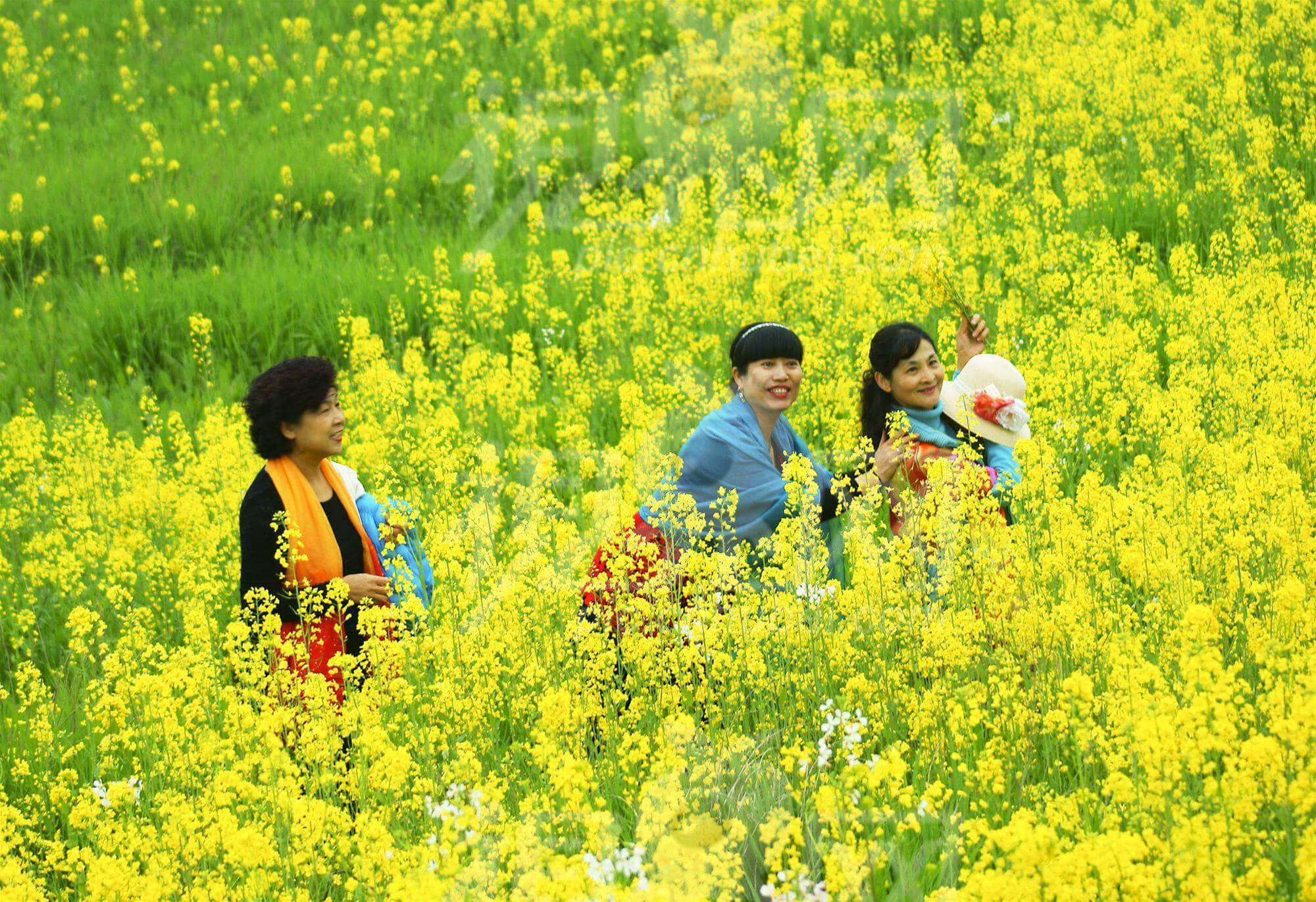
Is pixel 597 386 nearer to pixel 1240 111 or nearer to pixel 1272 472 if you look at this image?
pixel 1272 472

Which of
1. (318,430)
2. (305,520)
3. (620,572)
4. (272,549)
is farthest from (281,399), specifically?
(620,572)

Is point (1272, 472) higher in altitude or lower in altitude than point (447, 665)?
higher

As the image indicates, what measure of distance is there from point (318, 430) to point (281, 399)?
175 mm

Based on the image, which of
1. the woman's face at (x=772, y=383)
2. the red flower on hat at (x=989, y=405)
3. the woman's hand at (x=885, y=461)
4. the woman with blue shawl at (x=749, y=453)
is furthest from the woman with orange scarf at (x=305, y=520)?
the red flower on hat at (x=989, y=405)

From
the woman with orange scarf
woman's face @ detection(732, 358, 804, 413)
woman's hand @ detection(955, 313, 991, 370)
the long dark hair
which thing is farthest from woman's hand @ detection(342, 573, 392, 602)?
woman's hand @ detection(955, 313, 991, 370)

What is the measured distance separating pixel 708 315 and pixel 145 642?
4.24 metres

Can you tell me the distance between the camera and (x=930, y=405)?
495 centimetres

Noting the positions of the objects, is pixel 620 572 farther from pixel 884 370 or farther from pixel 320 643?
pixel 884 370

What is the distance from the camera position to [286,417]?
4957 millimetres

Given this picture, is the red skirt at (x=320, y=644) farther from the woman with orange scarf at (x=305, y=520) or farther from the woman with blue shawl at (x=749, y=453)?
the woman with blue shawl at (x=749, y=453)

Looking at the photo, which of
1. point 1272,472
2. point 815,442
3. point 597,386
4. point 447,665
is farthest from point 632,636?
point 597,386

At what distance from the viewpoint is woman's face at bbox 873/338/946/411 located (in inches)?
192

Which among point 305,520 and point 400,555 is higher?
point 305,520

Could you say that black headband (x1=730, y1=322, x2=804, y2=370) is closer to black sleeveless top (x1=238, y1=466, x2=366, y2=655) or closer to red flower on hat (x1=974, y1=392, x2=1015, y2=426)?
red flower on hat (x1=974, y1=392, x2=1015, y2=426)
